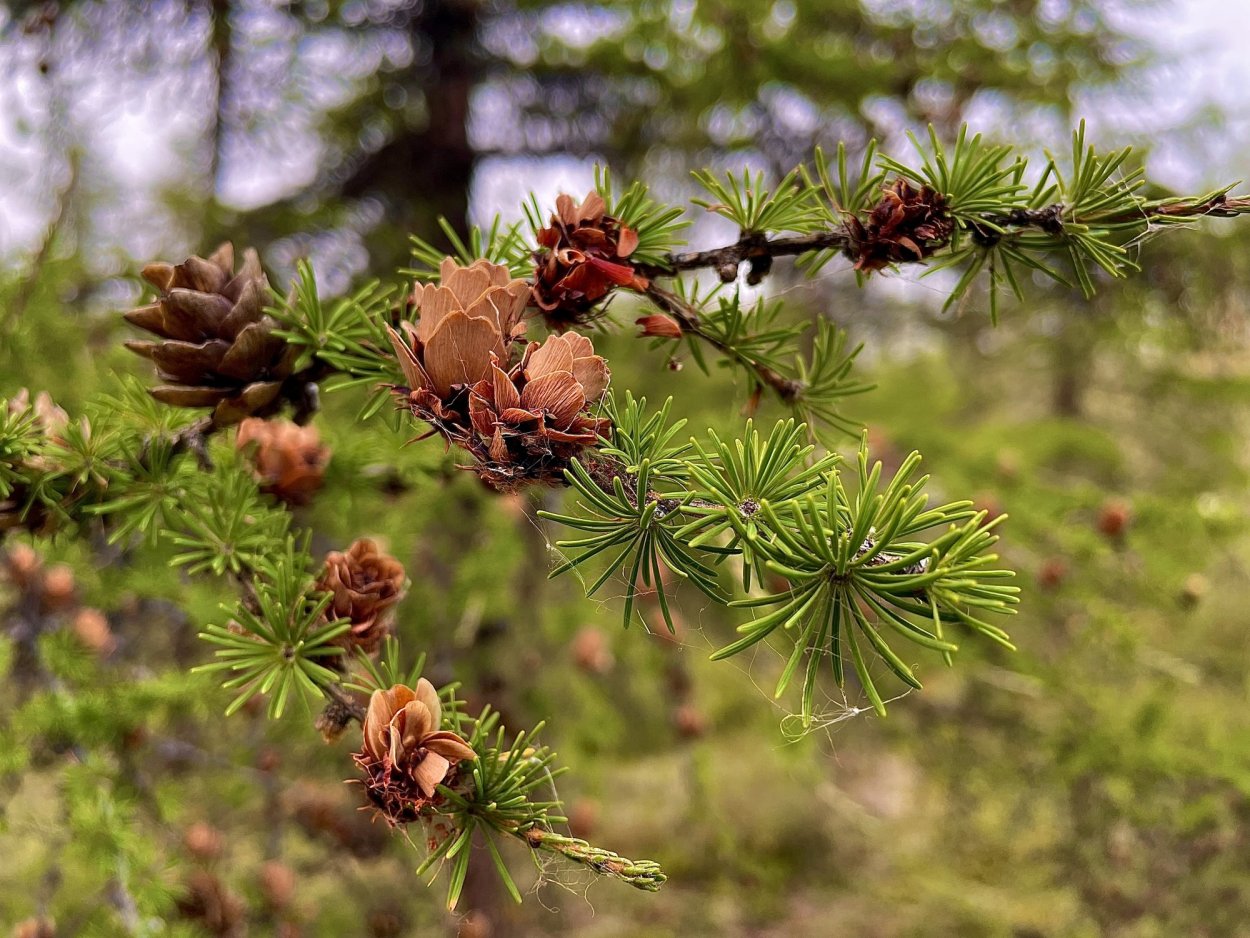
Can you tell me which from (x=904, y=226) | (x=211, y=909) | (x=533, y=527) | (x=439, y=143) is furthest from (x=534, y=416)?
(x=439, y=143)

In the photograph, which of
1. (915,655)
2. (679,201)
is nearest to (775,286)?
(679,201)

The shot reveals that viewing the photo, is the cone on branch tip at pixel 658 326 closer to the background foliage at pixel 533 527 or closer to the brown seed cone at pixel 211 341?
the brown seed cone at pixel 211 341

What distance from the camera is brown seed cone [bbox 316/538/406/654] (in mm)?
518

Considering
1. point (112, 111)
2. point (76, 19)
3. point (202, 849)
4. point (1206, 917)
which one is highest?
point (76, 19)

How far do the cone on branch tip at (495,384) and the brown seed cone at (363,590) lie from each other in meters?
0.16

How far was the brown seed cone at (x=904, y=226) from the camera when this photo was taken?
462 millimetres

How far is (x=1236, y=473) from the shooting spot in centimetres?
347

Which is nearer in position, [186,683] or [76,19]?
[186,683]

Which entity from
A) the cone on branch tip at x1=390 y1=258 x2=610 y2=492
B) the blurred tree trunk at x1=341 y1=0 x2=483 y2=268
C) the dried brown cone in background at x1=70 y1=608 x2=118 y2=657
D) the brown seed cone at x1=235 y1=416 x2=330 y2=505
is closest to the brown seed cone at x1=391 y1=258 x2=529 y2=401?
the cone on branch tip at x1=390 y1=258 x2=610 y2=492

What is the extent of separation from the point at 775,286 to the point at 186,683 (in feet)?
7.51

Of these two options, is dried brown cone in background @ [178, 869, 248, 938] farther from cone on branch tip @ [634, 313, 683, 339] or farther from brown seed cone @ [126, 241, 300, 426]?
cone on branch tip @ [634, 313, 683, 339]

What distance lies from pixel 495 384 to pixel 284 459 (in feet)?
1.25

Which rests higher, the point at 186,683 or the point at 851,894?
the point at 186,683

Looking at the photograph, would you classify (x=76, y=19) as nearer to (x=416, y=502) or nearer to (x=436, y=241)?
(x=436, y=241)
